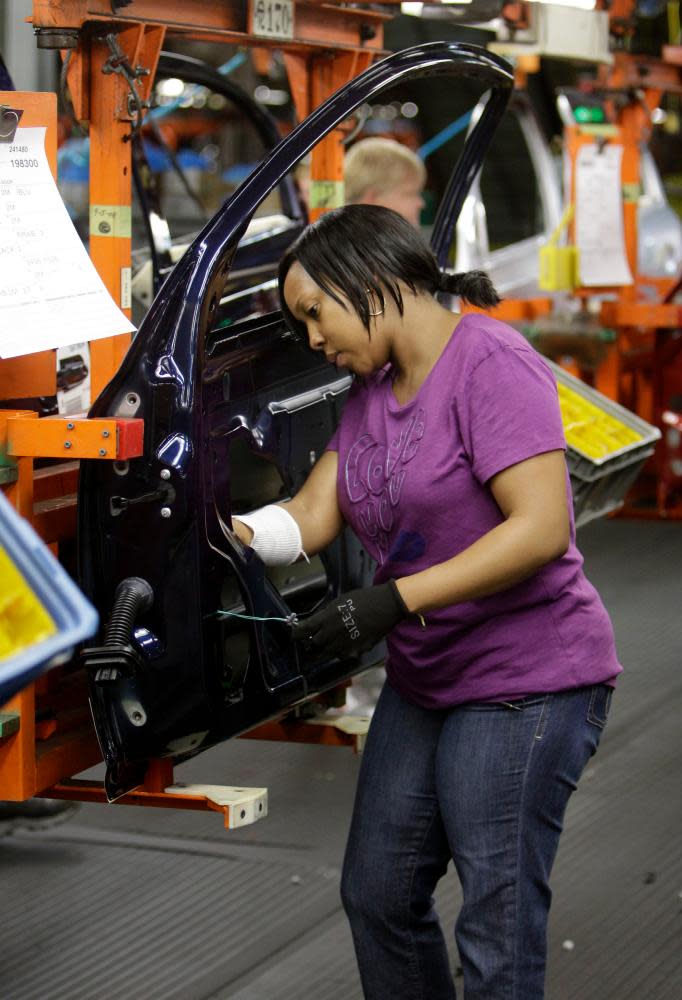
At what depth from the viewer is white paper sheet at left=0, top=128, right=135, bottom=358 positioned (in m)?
2.37

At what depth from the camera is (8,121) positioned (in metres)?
2.42

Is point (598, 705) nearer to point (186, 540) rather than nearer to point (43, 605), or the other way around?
point (186, 540)

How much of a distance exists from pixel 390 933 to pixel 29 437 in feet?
3.48

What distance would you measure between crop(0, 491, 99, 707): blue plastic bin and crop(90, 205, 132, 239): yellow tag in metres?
1.81

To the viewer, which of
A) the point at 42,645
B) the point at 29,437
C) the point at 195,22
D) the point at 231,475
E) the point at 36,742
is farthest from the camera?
the point at 195,22

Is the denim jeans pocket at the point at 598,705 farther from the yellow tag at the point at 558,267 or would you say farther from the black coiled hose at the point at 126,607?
the yellow tag at the point at 558,267

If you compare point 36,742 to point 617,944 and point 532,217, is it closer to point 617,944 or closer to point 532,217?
point 617,944

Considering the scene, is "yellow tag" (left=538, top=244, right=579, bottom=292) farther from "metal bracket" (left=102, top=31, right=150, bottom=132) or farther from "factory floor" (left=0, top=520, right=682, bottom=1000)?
"metal bracket" (left=102, top=31, right=150, bottom=132)

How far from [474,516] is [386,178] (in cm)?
294

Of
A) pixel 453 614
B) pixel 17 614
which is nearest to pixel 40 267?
pixel 453 614

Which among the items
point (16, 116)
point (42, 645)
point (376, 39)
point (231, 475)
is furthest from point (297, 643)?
point (376, 39)

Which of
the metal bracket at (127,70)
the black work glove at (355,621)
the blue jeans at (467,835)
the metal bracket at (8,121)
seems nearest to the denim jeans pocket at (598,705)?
the blue jeans at (467,835)

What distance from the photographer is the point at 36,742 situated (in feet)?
8.48

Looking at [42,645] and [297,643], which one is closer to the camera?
[42,645]
